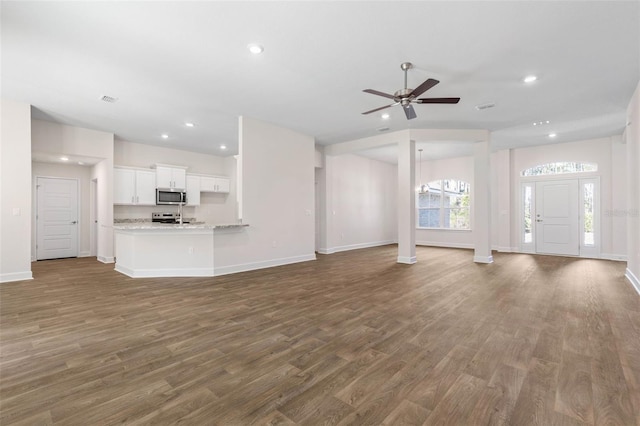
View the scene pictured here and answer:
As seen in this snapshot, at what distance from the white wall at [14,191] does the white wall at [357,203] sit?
19.8ft

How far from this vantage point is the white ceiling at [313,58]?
107 inches

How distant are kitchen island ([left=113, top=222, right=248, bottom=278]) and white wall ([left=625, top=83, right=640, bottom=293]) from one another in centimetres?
663

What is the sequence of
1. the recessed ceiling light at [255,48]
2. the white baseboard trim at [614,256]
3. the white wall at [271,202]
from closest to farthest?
the recessed ceiling light at [255,48] < the white wall at [271,202] < the white baseboard trim at [614,256]

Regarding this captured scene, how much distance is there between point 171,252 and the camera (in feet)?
17.2

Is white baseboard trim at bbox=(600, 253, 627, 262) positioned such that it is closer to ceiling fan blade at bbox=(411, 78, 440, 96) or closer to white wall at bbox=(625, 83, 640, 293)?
white wall at bbox=(625, 83, 640, 293)

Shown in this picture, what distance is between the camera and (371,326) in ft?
9.60

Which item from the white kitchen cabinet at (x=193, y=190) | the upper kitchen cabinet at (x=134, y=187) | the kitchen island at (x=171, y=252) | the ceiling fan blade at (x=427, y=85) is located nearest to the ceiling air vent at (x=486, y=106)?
the ceiling fan blade at (x=427, y=85)

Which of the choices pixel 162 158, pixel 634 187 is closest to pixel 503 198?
pixel 634 187

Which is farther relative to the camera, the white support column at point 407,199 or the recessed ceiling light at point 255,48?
the white support column at point 407,199

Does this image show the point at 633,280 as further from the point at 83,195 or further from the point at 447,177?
the point at 83,195

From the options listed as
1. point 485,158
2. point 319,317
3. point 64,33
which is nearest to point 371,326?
point 319,317

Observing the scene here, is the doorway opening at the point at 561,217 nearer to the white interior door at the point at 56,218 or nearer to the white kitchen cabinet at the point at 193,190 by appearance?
the white kitchen cabinet at the point at 193,190

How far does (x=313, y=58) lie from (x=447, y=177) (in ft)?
25.1

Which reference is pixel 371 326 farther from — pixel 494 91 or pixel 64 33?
pixel 64 33
